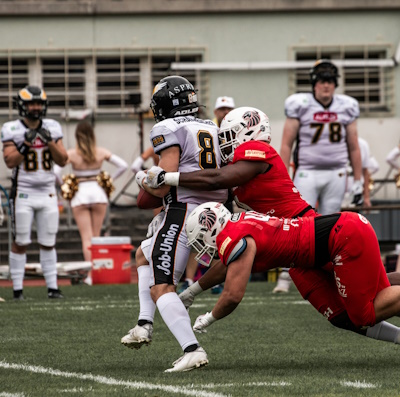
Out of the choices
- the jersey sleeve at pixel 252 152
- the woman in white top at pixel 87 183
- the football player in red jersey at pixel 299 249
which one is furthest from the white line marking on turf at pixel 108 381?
the woman in white top at pixel 87 183

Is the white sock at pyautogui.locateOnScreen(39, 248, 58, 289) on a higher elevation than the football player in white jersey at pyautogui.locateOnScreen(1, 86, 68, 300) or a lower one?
lower

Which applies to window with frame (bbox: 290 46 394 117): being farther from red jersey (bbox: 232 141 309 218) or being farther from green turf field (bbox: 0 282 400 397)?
red jersey (bbox: 232 141 309 218)

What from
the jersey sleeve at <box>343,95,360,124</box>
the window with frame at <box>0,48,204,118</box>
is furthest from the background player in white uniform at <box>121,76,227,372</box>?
the window with frame at <box>0,48,204,118</box>

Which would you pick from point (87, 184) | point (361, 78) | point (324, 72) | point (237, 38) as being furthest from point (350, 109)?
point (361, 78)

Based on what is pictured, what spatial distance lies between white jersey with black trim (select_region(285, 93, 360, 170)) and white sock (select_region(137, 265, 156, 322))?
426 centimetres

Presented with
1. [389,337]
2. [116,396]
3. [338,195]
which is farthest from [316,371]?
[338,195]

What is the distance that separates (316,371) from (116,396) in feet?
4.30

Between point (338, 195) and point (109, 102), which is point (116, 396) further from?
point (109, 102)

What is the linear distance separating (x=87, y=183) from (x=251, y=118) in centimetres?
786

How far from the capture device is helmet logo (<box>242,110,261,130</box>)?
21.3 ft

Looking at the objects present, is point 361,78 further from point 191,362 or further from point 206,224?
point 191,362

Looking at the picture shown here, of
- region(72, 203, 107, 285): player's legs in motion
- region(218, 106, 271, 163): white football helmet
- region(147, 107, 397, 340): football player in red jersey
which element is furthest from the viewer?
region(72, 203, 107, 285): player's legs in motion

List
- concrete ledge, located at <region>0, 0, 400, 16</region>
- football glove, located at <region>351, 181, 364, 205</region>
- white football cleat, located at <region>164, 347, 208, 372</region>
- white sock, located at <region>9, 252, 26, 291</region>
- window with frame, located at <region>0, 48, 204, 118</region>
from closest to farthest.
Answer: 1. white football cleat, located at <region>164, 347, 208, 372</region>
2. football glove, located at <region>351, 181, 364, 205</region>
3. white sock, located at <region>9, 252, 26, 291</region>
4. concrete ledge, located at <region>0, 0, 400, 16</region>
5. window with frame, located at <region>0, 48, 204, 118</region>

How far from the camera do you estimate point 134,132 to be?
819 inches
